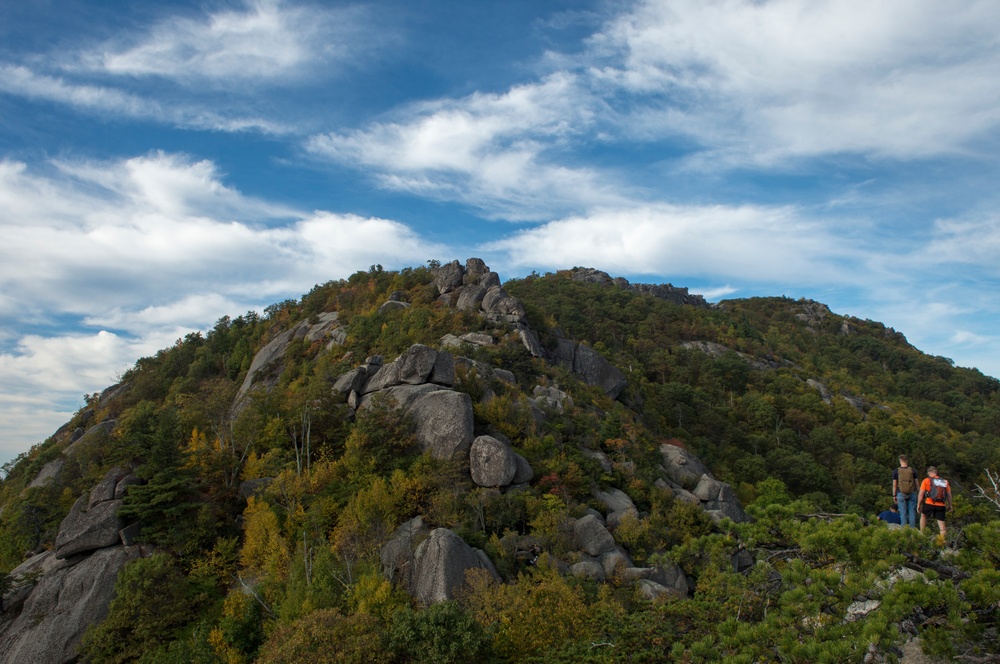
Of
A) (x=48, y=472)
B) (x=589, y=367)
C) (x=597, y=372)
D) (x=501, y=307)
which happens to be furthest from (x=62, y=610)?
(x=597, y=372)

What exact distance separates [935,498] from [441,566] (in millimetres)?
16336

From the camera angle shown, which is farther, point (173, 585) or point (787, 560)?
point (173, 585)

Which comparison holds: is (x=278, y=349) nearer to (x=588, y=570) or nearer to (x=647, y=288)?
(x=588, y=570)

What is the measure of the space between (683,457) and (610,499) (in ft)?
34.5

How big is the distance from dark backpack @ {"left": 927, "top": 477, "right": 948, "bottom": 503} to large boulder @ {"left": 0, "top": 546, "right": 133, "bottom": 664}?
30.9 metres

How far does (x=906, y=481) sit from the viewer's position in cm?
1262

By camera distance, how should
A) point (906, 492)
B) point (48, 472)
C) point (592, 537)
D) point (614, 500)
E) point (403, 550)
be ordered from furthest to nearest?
point (48, 472)
point (614, 500)
point (592, 537)
point (403, 550)
point (906, 492)

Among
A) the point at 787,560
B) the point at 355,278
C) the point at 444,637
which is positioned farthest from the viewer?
the point at 355,278

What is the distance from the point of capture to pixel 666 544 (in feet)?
92.7

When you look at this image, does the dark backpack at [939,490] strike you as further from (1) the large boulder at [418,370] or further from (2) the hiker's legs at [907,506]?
(1) the large boulder at [418,370]

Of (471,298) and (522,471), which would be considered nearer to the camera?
(522,471)

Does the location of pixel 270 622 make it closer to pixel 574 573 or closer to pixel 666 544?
pixel 574 573

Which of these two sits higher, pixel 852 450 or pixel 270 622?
pixel 852 450

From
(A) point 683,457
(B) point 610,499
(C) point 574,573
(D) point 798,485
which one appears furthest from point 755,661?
(D) point 798,485
